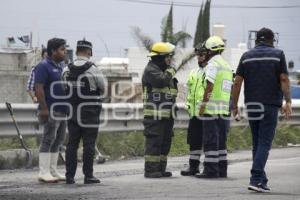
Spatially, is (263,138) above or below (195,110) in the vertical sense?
below

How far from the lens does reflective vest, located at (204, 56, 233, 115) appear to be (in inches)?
432

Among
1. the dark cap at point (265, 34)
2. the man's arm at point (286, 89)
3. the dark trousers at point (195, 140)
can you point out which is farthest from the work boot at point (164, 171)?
the dark cap at point (265, 34)

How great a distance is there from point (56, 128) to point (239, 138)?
284 inches

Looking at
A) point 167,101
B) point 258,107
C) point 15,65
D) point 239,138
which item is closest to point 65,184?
point 167,101

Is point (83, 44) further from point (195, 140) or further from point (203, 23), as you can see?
point (203, 23)

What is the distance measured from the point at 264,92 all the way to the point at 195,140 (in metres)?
2.27

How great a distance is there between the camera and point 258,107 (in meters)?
9.48

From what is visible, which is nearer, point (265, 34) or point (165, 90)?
point (265, 34)

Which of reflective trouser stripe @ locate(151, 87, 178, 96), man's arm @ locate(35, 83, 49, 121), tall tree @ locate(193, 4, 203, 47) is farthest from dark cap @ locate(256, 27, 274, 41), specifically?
tall tree @ locate(193, 4, 203, 47)

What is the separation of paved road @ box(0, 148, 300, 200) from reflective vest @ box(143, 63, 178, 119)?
0.87 meters

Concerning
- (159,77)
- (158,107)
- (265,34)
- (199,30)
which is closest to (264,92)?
(265,34)

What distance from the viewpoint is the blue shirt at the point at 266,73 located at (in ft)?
30.8

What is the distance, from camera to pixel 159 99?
11.1m

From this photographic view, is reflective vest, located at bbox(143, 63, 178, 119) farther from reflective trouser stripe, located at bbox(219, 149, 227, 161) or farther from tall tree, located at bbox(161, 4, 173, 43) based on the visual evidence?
tall tree, located at bbox(161, 4, 173, 43)
